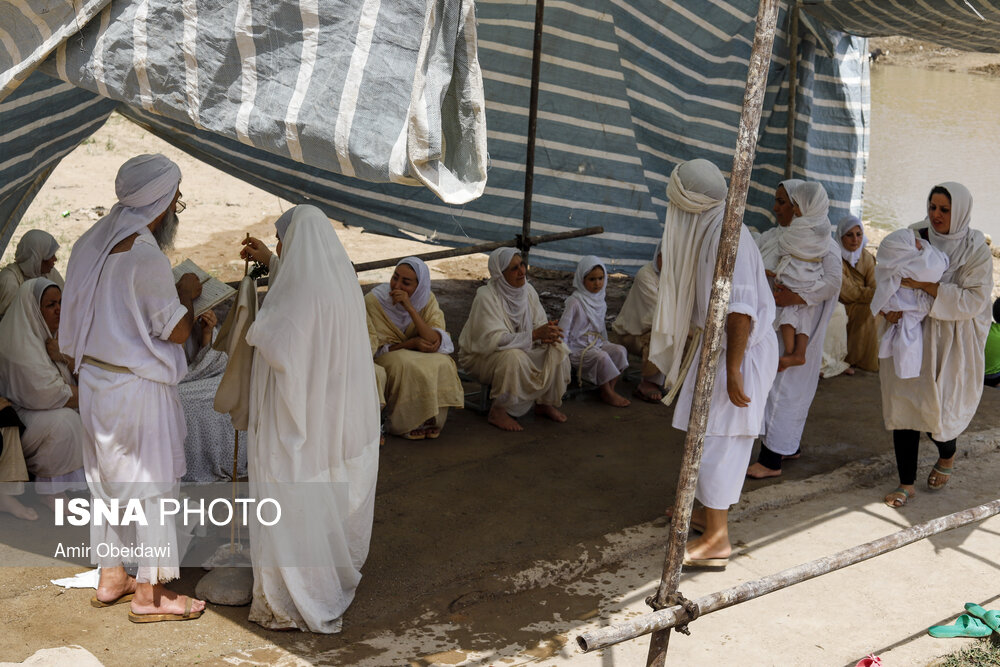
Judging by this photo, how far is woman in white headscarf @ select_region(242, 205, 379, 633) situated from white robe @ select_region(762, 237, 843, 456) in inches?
98.2

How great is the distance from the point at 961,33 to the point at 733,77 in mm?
1411

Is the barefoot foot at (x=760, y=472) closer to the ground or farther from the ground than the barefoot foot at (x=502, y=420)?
closer to the ground

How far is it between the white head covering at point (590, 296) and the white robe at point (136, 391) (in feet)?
10.3

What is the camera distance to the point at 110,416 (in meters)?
3.41

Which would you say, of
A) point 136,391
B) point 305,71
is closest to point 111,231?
point 136,391

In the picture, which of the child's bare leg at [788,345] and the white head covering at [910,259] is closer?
the white head covering at [910,259]

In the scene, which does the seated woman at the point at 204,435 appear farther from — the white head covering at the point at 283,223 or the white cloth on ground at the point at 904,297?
the white cloth on ground at the point at 904,297

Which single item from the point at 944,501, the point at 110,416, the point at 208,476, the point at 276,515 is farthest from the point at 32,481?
Result: the point at 944,501

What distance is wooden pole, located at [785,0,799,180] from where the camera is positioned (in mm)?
6398

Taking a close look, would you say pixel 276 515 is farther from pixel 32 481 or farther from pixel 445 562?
pixel 32 481

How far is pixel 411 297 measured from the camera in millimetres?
5500

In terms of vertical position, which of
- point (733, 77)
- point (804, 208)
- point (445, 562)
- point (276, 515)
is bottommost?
point (445, 562)

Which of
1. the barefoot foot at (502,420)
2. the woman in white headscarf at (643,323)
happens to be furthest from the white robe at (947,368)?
the barefoot foot at (502,420)

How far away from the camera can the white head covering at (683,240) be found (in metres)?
3.98
